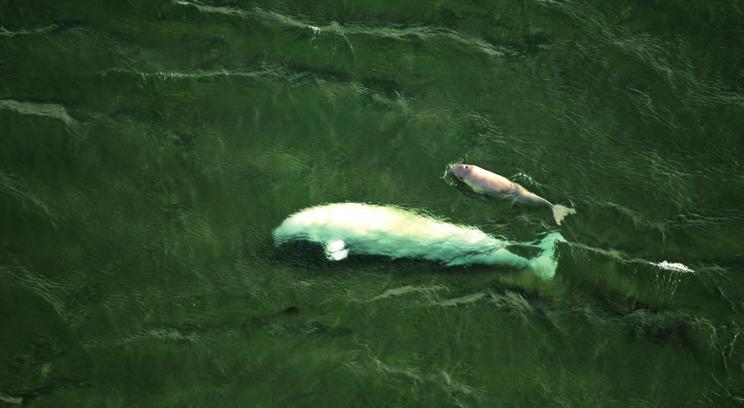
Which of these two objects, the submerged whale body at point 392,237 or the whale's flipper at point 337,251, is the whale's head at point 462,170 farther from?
the whale's flipper at point 337,251

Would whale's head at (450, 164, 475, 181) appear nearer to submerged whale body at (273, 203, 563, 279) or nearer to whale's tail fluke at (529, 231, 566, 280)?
submerged whale body at (273, 203, 563, 279)

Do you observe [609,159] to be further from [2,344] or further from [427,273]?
[2,344]

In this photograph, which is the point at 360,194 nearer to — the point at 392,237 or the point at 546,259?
the point at 392,237

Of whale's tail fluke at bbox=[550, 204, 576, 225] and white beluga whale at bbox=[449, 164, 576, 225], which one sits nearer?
white beluga whale at bbox=[449, 164, 576, 225]

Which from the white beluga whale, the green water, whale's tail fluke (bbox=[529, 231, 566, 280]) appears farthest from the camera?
whale's tail fluke (bbox=[529, 231, 566, 280])

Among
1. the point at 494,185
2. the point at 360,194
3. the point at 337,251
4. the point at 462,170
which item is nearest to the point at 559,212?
the point at 494,185

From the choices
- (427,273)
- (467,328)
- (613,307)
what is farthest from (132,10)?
(613,307)

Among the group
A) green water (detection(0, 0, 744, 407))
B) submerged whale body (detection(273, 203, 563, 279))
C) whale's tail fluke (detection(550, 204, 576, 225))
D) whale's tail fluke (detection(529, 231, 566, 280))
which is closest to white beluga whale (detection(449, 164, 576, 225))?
whale's tail fluke (detection(550, 204, 576, 225))
